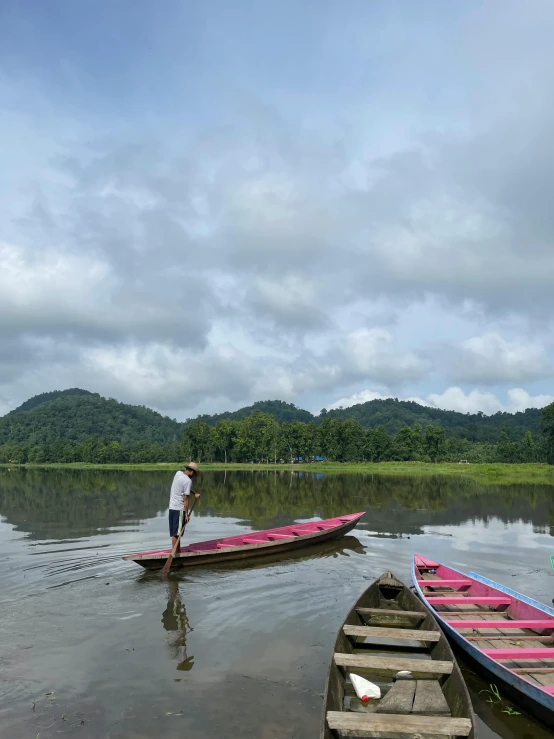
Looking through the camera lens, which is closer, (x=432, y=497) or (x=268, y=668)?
(x=268, y=668)

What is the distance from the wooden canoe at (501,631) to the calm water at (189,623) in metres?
0.45

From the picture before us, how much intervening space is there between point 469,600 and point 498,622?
1202 millimetres

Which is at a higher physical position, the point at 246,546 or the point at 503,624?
the point at 246,546

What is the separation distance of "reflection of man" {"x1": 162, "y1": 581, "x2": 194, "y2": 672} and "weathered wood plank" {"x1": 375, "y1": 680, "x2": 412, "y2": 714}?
3.05 meters

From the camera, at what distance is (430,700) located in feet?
19.5

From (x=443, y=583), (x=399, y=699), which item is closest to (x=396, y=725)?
(x=399, y=699)

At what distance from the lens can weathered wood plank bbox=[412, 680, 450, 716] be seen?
5.71m

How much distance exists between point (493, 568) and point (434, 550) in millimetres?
2719

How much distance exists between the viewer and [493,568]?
1457 centimetres

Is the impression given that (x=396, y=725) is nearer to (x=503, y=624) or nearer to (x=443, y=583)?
(x=503, y=624)

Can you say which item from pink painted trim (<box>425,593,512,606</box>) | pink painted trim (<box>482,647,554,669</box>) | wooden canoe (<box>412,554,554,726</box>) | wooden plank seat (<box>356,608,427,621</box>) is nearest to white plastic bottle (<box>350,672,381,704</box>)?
wooden canoe (<box>412,554,554,726</box>)

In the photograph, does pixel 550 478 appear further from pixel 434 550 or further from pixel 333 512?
pixel 434 550

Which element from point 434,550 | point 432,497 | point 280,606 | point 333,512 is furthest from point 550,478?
point 280,606

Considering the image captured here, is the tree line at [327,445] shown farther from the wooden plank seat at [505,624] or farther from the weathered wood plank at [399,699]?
the weathered wood plank at [399,699]
